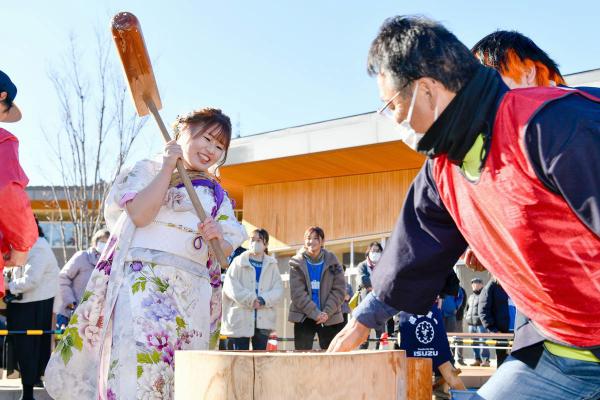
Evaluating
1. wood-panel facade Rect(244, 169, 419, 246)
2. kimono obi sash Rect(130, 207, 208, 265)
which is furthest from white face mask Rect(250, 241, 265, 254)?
wood-panel facade Rect(244, 169, 419, 246)

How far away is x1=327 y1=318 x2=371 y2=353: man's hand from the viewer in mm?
2684

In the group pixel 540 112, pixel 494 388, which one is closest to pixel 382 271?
pixel 494 388

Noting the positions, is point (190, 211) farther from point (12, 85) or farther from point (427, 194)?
point (427, 194)

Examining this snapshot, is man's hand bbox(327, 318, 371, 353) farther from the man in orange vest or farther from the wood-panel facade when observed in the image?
the wood-panel facade

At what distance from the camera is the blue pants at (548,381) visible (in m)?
2.15

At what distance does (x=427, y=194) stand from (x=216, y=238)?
1.45m

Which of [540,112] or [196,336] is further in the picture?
[196,336]

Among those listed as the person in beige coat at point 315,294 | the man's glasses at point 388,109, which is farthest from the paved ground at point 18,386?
the man's glasses at point 388,109

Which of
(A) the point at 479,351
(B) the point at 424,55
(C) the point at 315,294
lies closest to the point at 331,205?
(A) the point at 479,351

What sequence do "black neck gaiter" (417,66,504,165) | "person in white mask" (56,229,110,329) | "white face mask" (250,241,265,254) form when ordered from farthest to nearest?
"white face mask" (250,241,265,254) < "person in white mask" (56,229,110,329) < "black neck gaiter" (417,66,504,165)

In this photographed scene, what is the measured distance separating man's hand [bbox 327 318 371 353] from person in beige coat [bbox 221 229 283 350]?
663cm

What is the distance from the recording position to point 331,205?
68.8 ft

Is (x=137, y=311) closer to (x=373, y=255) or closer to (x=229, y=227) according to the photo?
(x=229, y=227)

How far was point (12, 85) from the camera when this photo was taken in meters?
4.23
